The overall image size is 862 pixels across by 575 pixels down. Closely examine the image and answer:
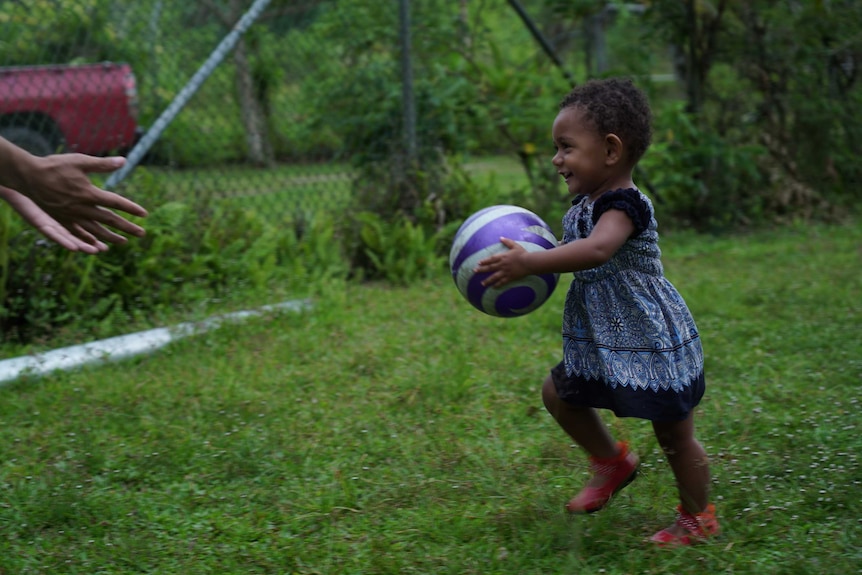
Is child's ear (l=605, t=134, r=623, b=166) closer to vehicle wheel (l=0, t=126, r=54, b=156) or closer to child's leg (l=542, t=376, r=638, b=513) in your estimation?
child's leg (l=542, t=376, r=638, b=513)

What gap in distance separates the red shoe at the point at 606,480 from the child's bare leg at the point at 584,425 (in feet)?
0.10

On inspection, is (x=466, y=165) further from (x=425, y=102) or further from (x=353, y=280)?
(x=353, y=280)

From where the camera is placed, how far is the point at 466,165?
8.36 m

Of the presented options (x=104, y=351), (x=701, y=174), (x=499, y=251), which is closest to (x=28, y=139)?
(x=104, y=351)

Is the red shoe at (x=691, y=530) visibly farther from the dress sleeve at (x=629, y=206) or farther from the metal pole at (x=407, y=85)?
the metal pole at (x=407, y=85)

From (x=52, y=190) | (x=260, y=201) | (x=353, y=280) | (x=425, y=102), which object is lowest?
(x=353, y=280)

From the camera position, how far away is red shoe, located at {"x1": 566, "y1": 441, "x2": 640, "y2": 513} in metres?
3.23

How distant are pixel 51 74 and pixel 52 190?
388 centimetres

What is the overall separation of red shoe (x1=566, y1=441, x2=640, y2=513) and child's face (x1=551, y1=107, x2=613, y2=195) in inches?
38.8

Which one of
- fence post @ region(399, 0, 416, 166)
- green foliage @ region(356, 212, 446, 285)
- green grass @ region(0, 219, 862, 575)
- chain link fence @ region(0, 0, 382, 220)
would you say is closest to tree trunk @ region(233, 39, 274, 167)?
chain link fence @ region(0, 0, 382, 220)

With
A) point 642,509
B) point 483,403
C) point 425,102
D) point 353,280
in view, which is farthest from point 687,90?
point 642,509

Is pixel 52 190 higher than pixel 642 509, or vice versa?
pixel 52 190

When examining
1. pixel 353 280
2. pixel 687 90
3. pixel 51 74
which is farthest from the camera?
pixel 687 90

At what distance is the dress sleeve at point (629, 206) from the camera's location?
9.61 feet
